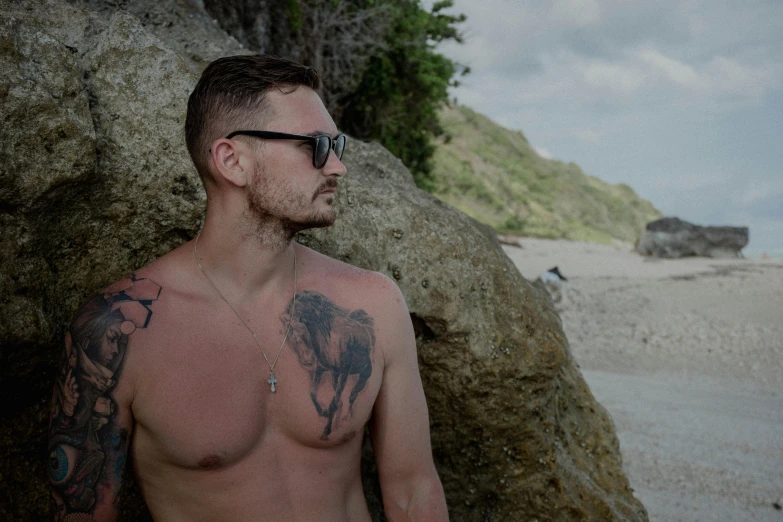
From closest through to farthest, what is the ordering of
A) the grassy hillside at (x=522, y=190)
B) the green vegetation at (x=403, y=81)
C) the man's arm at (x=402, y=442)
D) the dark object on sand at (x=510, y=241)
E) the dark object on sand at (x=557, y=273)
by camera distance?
the man's arm at (x=402, y=442), the green vegetation at (x=403, y=81), the dark object on sand at (x=557, y=273), the dark object on sand at (x=510, y=241), the grassy hillside at (x=522, y=190)

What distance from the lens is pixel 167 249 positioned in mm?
2602

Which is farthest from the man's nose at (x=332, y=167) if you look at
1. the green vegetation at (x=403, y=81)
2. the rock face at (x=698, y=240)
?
the rock face at (x=698, y=240)

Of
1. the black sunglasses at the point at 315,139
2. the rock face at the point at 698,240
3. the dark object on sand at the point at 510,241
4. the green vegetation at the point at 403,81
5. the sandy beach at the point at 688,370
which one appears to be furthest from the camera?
the dark object on sand at the point at 510,241

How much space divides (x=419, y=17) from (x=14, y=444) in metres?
8.91

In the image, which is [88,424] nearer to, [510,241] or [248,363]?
[248,363]

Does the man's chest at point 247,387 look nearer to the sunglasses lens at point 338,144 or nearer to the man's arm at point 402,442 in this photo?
the man's arm at point 402,442

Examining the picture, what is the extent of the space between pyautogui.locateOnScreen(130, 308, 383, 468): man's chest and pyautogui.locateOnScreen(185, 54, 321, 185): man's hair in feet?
1.75

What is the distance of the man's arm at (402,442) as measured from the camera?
7.02ft

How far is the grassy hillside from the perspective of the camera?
955 inches

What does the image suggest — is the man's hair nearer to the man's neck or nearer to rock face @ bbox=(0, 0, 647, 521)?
the man's neck

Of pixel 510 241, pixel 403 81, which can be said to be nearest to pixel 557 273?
pixel 510 241

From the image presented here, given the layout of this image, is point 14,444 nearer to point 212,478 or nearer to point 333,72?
point 212,478

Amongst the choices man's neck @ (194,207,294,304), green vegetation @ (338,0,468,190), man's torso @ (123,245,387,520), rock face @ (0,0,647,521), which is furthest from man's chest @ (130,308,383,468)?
green vegetation @ (338,0,468,190)

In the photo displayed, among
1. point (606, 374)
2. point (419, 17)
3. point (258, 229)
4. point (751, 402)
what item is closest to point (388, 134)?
point (419, 17)
